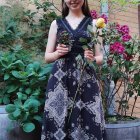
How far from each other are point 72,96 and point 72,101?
1.4 inches

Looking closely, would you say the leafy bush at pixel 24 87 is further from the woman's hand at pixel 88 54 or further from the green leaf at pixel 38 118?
the woman's hand at pixel 88 54

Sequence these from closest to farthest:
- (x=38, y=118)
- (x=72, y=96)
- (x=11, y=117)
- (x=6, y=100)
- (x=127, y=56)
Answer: (x=72, y=96), (x=11, y=117), (x=38, y=118), (x=6, y=100), (x=127, y=56)

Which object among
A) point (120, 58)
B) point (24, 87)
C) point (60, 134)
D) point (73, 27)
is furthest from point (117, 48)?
point (60, 134)

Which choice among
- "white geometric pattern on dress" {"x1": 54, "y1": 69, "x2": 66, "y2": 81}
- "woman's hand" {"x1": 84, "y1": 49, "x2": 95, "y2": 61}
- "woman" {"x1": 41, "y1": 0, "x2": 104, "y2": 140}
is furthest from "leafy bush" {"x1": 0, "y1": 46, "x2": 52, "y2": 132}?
"woman's hand" {"x1": 84, "y1": 49, "x2": 95, "y2": 61}

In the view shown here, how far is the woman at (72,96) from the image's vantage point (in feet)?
8.02

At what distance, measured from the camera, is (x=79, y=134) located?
8.02ft

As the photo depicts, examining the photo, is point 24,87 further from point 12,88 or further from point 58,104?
point 58,104

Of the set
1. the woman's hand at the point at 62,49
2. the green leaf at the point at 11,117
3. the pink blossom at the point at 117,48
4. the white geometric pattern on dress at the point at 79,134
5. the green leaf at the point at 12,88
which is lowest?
the white geometric pattern on dress at the point at 79,134

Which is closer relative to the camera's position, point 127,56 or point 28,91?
point 28,91

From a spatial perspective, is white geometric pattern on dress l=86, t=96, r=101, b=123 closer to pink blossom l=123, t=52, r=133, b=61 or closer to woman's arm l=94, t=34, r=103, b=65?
woman's arm l=94, t=34, r=103, b=65

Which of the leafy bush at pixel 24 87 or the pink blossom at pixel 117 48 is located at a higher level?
the pink blossom at pixel 117 48

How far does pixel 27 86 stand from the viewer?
2869mm

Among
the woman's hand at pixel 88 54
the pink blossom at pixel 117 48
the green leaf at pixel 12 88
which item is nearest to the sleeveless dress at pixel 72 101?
the woman's hand at pixel 88 54

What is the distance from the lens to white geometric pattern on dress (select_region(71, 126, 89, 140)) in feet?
7.97
